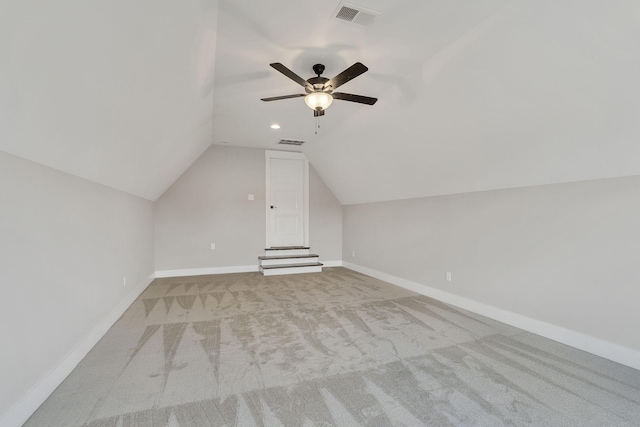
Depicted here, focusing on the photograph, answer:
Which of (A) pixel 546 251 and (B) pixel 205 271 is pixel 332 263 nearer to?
(B) pixel 205 271

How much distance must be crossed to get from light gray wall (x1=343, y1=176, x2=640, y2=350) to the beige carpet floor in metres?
0.31

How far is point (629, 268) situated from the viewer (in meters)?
2.18

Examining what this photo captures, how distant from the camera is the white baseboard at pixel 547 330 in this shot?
2191 mm

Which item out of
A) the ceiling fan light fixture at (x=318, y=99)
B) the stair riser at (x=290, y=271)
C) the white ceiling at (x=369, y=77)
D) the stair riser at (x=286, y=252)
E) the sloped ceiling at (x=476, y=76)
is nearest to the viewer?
the white ceiling at (x=369, y=77)

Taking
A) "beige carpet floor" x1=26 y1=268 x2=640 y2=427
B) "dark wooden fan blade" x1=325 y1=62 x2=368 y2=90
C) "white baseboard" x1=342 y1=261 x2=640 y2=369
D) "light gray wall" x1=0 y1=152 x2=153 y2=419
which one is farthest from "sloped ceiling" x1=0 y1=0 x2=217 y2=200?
"white baseboard" x1=342 y1=261 x2=640 y2=369

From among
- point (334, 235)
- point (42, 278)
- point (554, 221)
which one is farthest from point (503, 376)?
point (334, 235)

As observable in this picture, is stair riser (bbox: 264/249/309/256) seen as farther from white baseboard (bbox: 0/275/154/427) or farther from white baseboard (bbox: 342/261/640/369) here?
white baseboard (bbox: 0/275/154/427)

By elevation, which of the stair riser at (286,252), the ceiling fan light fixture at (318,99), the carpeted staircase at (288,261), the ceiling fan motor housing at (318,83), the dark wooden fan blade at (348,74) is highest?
the ceiling fan motor housing at (318,83)

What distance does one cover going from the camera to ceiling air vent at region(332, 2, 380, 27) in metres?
2.02

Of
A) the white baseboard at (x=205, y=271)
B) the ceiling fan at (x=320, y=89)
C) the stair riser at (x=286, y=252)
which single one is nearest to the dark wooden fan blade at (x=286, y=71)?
the ceiling fan at (x=320, y=89)

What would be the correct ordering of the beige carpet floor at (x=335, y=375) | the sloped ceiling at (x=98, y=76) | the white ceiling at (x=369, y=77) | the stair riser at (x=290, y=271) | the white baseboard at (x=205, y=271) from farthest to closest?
the stair riser at (x=290, y=271), the white baseboard at (x=205, y=271), the beige carpet floor at (x=335, y=375), the white ceiling at (x=369, y=77), the sloped ceiling at (x=98, y=76)

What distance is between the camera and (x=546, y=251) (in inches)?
107

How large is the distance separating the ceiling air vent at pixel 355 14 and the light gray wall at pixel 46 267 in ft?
7.03

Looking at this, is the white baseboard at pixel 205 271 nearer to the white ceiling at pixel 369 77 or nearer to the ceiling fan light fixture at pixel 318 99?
the white ceiling at pixel 369 77
